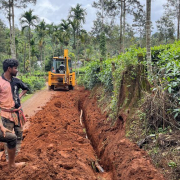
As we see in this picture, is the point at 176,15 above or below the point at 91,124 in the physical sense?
above

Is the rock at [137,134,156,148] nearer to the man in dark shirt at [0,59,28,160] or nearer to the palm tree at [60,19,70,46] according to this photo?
the man in dark shirt at [0,59,28,160]

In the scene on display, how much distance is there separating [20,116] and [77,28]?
25214mm

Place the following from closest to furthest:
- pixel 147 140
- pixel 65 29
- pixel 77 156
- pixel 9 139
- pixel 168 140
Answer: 1. pixel 9 139
2. pixel 168 140
3. pixel 147 140
4. pixel 77 156
5. pixel 65 29

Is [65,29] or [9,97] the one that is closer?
[9,97]

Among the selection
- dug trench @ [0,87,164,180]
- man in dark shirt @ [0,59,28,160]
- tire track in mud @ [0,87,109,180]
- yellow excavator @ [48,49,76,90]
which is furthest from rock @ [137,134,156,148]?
yellow excavator @ [48,49,76,90]

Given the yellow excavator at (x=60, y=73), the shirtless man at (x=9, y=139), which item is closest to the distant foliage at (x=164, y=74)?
the shirtless man at (x=9, y=139)

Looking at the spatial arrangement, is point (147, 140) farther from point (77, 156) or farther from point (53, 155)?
point (53, 155)

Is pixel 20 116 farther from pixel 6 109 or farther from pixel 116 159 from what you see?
pixel 116 159

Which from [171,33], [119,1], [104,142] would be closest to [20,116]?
[104,142]

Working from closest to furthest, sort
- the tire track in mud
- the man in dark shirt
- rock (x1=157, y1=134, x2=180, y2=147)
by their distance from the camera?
the tire track in mud, the man in dark shirt, rock (x1=157, y1=134, x2=180, y2=147)

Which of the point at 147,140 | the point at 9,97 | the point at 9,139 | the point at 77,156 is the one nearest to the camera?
the point at 9,139

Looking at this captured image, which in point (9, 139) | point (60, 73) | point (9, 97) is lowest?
point (9, 139)

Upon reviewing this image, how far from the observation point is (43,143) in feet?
17.4

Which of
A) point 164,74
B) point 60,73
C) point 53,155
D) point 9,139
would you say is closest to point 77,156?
point 53,155
